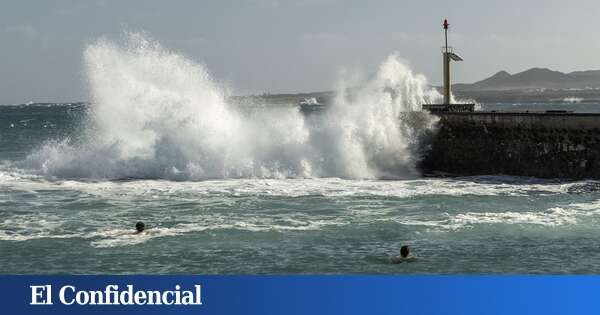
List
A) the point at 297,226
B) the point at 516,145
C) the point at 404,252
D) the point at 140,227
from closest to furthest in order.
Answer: the point at 404,252, the point at 140,227, the point at 297,226, the point at 516,145

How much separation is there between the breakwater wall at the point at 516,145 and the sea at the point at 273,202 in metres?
0.89

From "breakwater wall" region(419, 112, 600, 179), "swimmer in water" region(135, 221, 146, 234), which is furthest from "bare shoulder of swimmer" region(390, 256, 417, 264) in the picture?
→ "breakwater wall" region(419, 112, 600, 179)

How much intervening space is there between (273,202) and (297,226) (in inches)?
173

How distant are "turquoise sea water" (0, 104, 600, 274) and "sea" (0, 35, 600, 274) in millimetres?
50

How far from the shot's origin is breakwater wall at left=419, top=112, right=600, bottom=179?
27562mm

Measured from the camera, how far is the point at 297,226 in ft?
58.2

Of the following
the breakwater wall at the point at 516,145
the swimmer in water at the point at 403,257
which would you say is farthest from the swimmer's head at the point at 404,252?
the breakwater wall at the point at 516,145

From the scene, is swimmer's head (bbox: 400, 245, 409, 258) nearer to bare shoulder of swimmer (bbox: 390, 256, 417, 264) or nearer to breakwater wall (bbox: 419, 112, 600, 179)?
bare shoulder of swimmer (bbox: 390, 256, 417, 264)

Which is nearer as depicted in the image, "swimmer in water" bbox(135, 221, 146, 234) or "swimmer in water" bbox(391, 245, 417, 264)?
"swimmer in water" bbox(391, 245, 417, 264)

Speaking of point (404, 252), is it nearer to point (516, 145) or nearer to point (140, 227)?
point (140, 227)

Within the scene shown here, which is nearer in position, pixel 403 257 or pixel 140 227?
pixel 403 257

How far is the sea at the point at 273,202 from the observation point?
14523 millimetres

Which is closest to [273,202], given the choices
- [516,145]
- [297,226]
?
[297,226]

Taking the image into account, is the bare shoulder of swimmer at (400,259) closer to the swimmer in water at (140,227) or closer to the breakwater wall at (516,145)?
the swimmer in water at (140,227)
